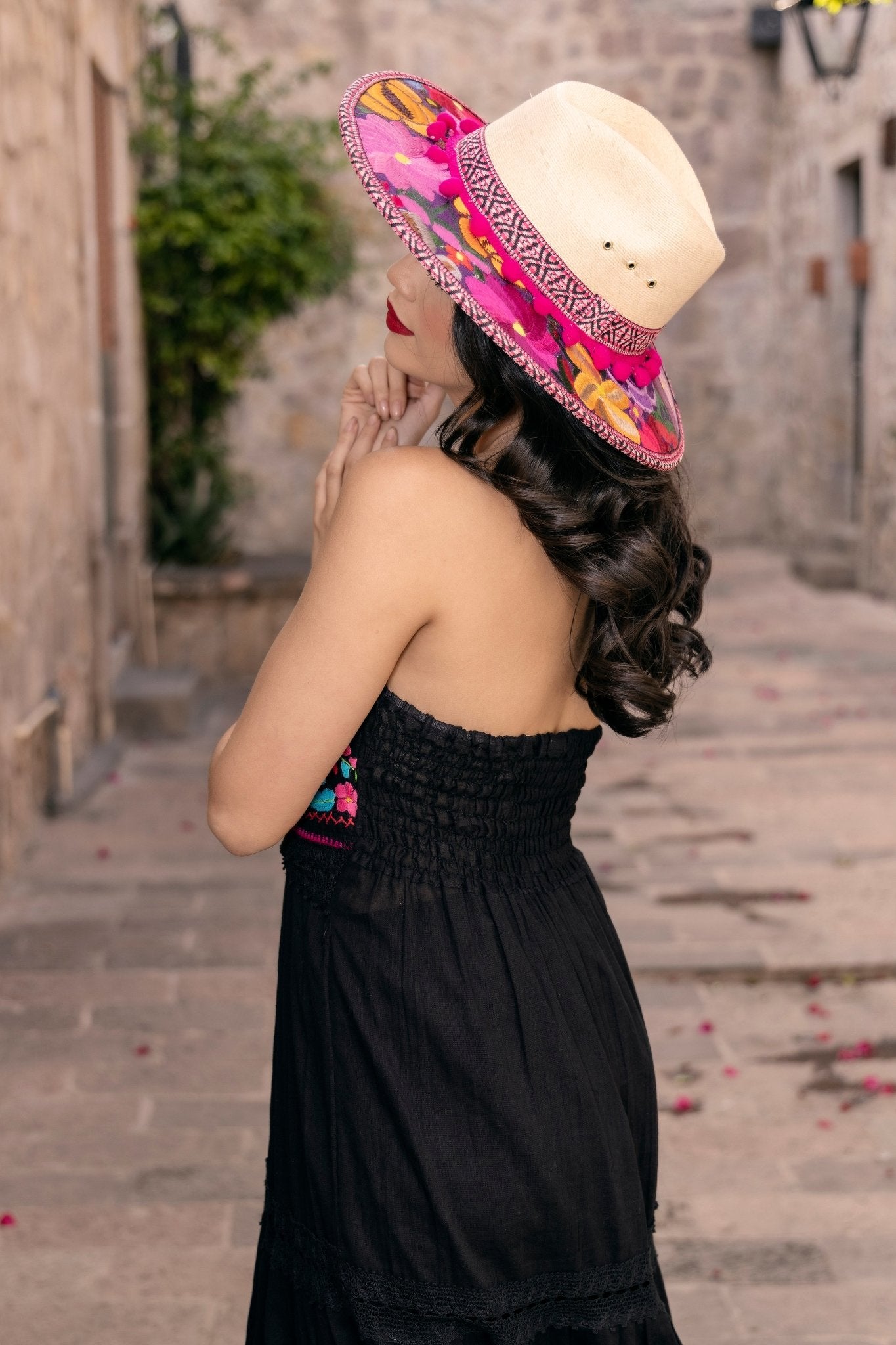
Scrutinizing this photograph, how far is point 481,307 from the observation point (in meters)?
1.27

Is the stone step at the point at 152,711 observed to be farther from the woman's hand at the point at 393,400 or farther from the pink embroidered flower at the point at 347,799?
the pink embroidered flower at the point at 347,799

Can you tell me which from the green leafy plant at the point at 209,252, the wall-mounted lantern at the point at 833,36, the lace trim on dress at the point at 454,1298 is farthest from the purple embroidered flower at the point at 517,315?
the wall-mounted lantern at the point at 833,36

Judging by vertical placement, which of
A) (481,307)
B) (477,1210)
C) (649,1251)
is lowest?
(649,1251)

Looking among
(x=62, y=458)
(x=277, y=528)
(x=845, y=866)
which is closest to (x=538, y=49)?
(x=277, y=528)

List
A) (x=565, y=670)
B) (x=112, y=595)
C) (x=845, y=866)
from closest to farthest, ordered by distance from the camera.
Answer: (x=565, y=670) → (x=845, y=866) → (x=112, y=595)

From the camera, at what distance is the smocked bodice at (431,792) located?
134 cm

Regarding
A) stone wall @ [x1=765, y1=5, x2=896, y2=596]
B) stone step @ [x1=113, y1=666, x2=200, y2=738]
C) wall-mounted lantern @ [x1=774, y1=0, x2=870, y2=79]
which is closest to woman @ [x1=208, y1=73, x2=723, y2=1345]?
stone step @ [x1=113, y1=666, x2=200, y2=738]

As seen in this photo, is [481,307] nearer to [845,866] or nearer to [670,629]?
[670,629]

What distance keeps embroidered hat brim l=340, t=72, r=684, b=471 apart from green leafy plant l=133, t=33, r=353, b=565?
21.8ft

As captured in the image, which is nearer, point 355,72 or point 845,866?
point 845,866

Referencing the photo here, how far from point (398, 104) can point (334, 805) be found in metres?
0.67

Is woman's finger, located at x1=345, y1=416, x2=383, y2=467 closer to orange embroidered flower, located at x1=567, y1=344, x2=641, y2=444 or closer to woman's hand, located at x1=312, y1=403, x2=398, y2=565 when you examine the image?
woman's hand, located at x1=312, y1=403, x2=398, y2=565

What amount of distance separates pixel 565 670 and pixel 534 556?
0.47 ft

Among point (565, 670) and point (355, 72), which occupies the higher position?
point (565, 670)
